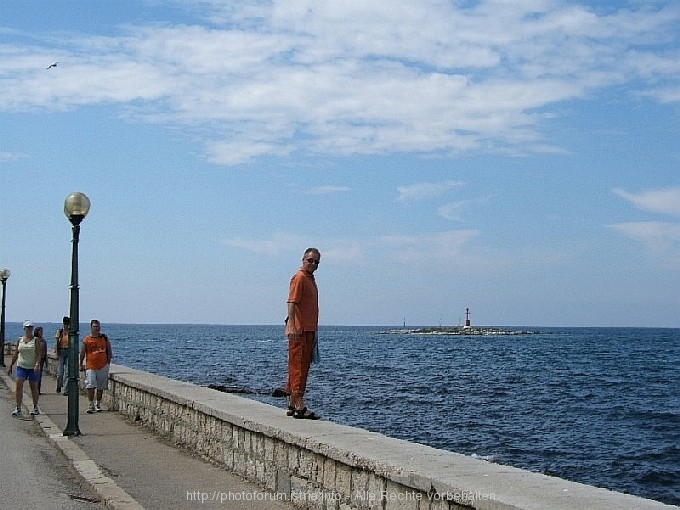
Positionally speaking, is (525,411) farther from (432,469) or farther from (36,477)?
(432,469)

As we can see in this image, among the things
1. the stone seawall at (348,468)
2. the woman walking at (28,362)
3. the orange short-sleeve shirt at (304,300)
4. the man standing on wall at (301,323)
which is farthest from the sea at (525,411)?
the orange short-sleeve shirt at (304,300)

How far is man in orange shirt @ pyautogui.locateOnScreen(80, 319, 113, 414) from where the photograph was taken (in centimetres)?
1415

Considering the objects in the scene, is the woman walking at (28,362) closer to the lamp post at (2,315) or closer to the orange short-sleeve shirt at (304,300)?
the orange short-sleeve shirt at (304,300)

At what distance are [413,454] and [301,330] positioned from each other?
2.05 metres

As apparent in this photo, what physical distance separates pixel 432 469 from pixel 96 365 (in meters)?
9.82

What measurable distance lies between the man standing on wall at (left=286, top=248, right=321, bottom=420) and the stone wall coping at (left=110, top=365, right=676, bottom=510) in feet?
1.00

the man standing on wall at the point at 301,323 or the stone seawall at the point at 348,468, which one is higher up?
the man standing on wall at the point at 301,323

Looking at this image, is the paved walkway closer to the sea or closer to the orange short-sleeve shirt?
the orange short-sleeve shirt

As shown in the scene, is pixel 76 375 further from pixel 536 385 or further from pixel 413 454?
pixel 536 385

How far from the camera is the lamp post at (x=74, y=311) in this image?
11461 mm

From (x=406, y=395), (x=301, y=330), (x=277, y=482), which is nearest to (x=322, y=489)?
(x=277, y=482)

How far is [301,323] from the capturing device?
786 centimetres

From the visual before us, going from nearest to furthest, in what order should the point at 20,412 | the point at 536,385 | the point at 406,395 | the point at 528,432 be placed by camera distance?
the point at 20,412 < the point at 528,432 < the point at 406,395 < the point at 536,385

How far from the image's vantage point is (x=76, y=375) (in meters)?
11.7
